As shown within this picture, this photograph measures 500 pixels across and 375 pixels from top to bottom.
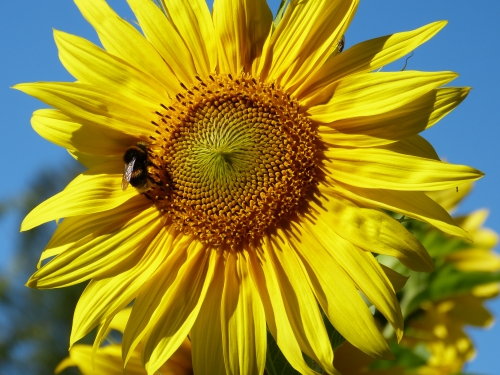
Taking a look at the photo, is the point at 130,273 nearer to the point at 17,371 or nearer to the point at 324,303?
the point at 324,303

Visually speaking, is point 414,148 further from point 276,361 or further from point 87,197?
point 87,197

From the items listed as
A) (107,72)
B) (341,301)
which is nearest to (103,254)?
(107,72)

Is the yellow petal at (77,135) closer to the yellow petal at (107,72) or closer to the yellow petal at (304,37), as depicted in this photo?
the yellow petal at (107,72)

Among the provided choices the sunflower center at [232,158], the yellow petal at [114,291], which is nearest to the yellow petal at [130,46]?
the sunflower center at [232,158]

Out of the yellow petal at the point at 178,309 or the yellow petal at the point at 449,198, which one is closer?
the yellow petal at the point at 178,309

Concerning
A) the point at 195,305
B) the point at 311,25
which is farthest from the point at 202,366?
the point at 311,25

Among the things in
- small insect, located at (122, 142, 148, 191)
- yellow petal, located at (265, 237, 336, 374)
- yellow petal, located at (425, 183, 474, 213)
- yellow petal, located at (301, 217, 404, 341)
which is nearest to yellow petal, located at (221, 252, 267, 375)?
yellow petal, located at (265, 237, 336, 374)
